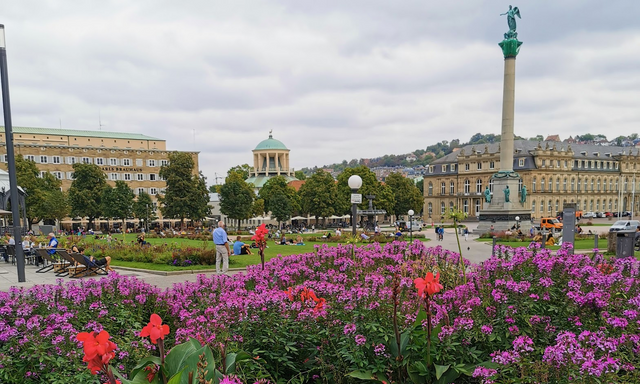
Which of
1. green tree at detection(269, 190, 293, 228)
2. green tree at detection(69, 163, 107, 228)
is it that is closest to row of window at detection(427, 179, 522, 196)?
green tree at detection(269, 190, 293, 228)

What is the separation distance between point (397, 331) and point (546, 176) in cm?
9803

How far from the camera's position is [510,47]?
144 feet

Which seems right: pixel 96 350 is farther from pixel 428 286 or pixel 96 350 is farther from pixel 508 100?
pixel 508 100

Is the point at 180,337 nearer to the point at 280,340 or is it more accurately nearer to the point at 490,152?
the point at 280,340

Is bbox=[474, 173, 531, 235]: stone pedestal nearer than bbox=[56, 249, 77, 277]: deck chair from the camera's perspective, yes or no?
No

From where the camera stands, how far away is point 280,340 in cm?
495

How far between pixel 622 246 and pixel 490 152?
83.3m

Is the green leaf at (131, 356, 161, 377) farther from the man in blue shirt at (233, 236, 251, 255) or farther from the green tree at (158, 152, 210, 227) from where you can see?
the green tree at (158, 152, 210, 227)

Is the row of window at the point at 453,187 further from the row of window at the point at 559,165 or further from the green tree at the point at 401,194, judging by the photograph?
the green tree at the point at 401,194

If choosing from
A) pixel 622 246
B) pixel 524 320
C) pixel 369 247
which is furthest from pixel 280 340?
pixel 622 246

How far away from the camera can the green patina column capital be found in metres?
43.7

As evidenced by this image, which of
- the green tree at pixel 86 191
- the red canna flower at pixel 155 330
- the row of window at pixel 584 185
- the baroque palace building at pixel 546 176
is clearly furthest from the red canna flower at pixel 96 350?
the row of window at pixel 584 185

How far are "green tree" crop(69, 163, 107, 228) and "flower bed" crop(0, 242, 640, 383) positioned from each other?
6288 centimetres

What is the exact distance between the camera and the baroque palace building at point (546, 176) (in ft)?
300
